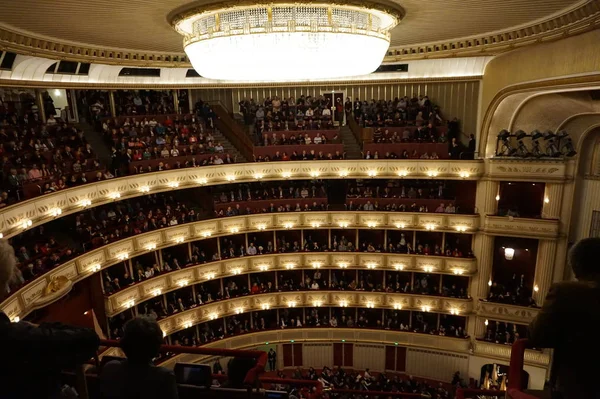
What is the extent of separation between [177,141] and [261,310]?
9.78m

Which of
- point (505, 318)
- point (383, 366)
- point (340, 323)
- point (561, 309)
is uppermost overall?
point (561, 309)

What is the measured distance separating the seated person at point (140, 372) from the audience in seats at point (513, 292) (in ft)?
64.3

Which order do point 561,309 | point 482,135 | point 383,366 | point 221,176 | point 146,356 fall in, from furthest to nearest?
1. point 383,366
2. point 221,176
3. point 482,135
4. point 146,356
5. point 561,309

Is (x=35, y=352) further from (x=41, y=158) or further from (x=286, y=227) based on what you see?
(x=286, y=227)

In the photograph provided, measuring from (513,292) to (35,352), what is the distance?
2110 cm

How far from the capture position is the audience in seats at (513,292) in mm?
19297

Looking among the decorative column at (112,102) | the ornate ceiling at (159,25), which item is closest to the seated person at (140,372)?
the ornate ceiling at (159,25)

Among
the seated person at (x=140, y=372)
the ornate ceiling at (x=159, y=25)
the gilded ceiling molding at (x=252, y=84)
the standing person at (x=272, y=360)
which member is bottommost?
the standing person at (x=272, y=360)

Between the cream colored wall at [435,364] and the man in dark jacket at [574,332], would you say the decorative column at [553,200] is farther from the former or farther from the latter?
the man in dark jacket at [574,332]

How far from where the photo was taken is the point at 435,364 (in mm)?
21641

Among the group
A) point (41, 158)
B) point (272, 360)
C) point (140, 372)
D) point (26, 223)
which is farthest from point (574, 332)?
point (272, 360)

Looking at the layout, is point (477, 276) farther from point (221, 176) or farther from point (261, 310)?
point (221, 176)

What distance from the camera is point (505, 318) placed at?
1956 cm

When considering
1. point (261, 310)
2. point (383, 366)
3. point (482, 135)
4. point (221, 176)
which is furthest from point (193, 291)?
point (482, 135)
